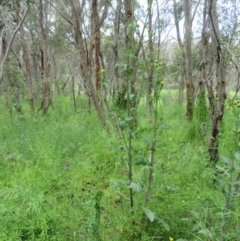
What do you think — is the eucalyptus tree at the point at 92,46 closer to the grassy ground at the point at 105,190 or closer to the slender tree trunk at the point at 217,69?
the grassy ground at the point at 105,190

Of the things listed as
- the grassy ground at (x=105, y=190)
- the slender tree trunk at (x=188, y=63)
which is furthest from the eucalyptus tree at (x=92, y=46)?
the slender tree trunk at (x=188, y=63)

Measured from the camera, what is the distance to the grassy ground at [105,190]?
1859 millimetres

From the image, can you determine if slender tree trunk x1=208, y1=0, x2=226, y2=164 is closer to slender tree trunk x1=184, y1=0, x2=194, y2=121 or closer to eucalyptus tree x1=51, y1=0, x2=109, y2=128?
eucalyptus tree x1=51, y1=0, x2=109, y2=128

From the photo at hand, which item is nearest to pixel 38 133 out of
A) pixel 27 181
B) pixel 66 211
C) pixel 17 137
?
pixel 17 137

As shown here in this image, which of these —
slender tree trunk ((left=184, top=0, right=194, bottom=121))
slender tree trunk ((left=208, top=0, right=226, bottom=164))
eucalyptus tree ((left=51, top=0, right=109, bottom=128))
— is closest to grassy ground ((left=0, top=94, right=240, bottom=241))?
slender tree trunk ((left=208, top=0, right=226, bottom=164))

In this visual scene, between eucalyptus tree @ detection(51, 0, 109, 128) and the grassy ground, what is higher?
eucalyptus tree @ detection(51, 0, 109, 128)

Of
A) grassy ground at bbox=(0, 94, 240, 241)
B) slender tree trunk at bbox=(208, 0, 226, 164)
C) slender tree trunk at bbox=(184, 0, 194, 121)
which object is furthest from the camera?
slender tree trunk at bbox=(184, 0, 194, 121)

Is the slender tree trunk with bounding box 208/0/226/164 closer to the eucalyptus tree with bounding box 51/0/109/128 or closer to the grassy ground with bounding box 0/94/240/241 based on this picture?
the grassy ground with bounding box 0/94/240/241

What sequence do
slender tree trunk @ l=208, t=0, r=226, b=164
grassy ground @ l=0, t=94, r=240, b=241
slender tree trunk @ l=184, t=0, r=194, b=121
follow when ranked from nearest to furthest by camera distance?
1. grassy ground @ l=0, t=94, r=240, b=241
2. slender tree trunk @ l=208, t=0, r=226, b=164
3. slender tree trunk @ l=184, t=0, r=194, b=121

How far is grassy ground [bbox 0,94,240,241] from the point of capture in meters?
1.86

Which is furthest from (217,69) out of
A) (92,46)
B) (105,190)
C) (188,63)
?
(92,46)

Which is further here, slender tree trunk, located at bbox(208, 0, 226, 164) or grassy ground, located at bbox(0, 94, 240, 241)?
slender tree trunk, located at bbox(208, 0, 226, 164)

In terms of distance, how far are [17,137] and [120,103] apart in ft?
6.23

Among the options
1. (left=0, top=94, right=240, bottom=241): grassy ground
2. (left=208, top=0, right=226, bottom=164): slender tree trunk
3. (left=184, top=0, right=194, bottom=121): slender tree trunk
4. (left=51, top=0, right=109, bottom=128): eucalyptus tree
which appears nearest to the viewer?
(left=0, top=94, right=240, bottom=241): grassy ground
